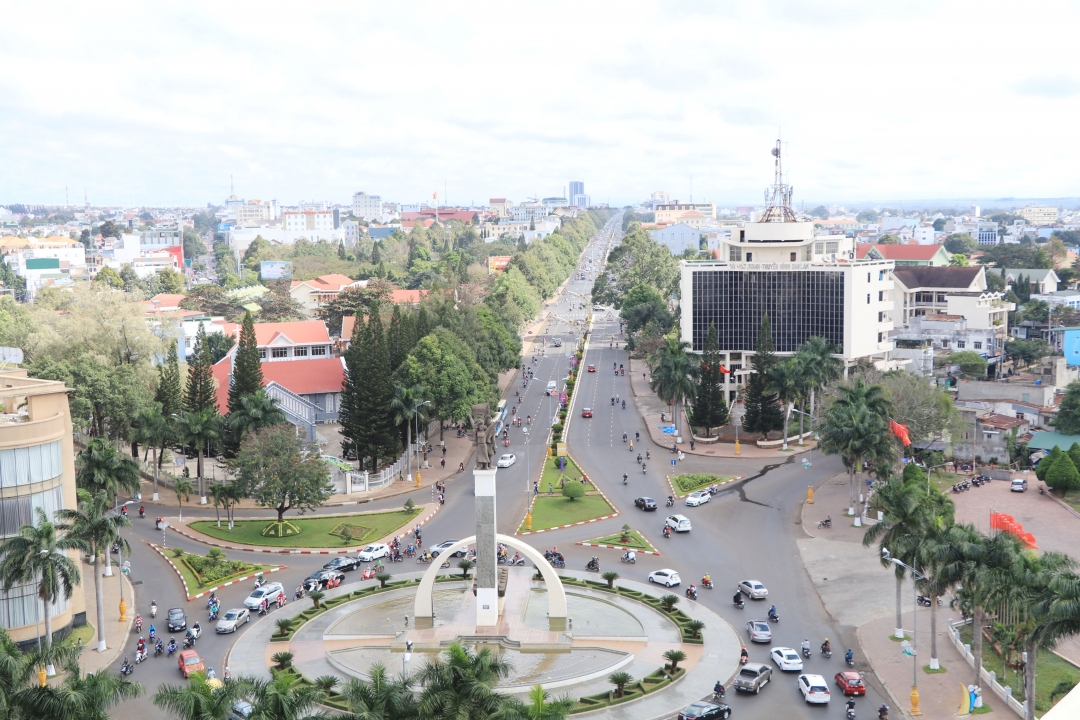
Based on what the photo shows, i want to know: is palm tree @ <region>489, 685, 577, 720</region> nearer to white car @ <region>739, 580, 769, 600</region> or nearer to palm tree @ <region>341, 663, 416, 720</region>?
palm tree @ <region>341, 663, 416, 720</region>

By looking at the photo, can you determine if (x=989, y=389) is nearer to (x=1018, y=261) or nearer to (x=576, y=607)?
(x=576, y=607)

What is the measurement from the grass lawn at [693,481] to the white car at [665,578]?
596 inches

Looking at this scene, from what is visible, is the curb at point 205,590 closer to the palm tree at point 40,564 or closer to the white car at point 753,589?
the palm tree at point 40,564

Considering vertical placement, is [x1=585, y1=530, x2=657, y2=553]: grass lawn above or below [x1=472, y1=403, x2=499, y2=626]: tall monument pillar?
below

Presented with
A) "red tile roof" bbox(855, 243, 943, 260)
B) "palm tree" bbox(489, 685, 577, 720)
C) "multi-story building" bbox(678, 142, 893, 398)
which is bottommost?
"palm tree" bbox(489, 685, 577, 720)

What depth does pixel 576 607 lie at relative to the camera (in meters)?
46.7

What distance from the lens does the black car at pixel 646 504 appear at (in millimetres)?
61844

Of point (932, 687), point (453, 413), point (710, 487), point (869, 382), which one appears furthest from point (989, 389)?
point (932, 687)

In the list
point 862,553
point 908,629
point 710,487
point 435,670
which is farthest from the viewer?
point 710,487

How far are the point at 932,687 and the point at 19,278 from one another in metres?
188

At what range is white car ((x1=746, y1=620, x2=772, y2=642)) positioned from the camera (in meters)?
42.5

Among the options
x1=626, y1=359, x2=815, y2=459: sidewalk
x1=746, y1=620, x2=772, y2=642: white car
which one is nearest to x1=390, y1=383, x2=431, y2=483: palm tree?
x1=626, y1=359, x2=815, y2=459: sidewalk

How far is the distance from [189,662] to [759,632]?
22.8m

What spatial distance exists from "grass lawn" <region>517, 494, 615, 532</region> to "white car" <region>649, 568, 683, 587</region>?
33.2ft
